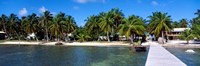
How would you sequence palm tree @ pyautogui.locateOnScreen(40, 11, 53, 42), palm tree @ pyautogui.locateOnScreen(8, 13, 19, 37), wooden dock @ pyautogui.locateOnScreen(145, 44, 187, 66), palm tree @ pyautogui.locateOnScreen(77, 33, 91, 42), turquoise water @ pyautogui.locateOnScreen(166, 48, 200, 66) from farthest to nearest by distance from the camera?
palm tree @ pyautogui.locateOnScreen(8, 13, 19, 37), palm tree @ pyautogui.locateOnScreen(40, 11, 53, 42), palm tree @ pyautogui.locateOnScreen(77, 33, 91, 42), turquoise water @ pyautogui.locateOnScreen(166, 48, 200, 66), wooden dock @ pyautogui.locateOnScreen(145, 44, 187, 66)

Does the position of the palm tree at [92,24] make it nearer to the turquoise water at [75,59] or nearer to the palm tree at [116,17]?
the palm tree at [116,17]

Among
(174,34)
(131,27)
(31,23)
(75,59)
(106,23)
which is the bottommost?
(75,59)

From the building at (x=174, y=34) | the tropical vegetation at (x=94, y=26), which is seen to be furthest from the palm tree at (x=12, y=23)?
the building at (x=174, y=34)

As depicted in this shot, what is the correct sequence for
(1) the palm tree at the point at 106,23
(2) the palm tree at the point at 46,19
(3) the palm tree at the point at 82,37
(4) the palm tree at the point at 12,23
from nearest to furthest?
(1) the palm tree at the point at 106,23
(3) the palm tree at the point at 82,37
(2) the palm tree at the point at 46,19
(4) the palm tree at the point at 12,23

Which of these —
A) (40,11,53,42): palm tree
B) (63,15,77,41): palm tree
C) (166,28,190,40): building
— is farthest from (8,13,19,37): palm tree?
(166,28,190,40): building

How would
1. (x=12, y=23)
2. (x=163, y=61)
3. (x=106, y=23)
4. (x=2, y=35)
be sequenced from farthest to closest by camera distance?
(x=2, y=35) < (x=12, y=23) < (x=106, y=23) < (x=163, y=61)

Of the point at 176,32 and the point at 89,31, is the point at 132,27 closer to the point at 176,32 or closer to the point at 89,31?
the point at 89,31

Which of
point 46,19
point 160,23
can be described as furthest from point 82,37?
point 160,23

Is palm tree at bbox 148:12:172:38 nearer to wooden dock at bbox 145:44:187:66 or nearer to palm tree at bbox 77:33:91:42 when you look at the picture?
palm tree at bbox 77:33:91:42

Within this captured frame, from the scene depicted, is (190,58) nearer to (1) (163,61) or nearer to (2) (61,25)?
(1) (163,61)

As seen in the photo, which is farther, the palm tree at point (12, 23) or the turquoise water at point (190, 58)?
the palm tree at point (12, 23)

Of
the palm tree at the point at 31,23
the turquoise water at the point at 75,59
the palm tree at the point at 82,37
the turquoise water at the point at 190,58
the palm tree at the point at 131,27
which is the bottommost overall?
the turquoise water at the point at 190,58

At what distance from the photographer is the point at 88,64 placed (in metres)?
38.2

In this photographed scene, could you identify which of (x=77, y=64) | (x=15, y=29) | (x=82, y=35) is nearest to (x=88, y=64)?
(x=77, y=64)
